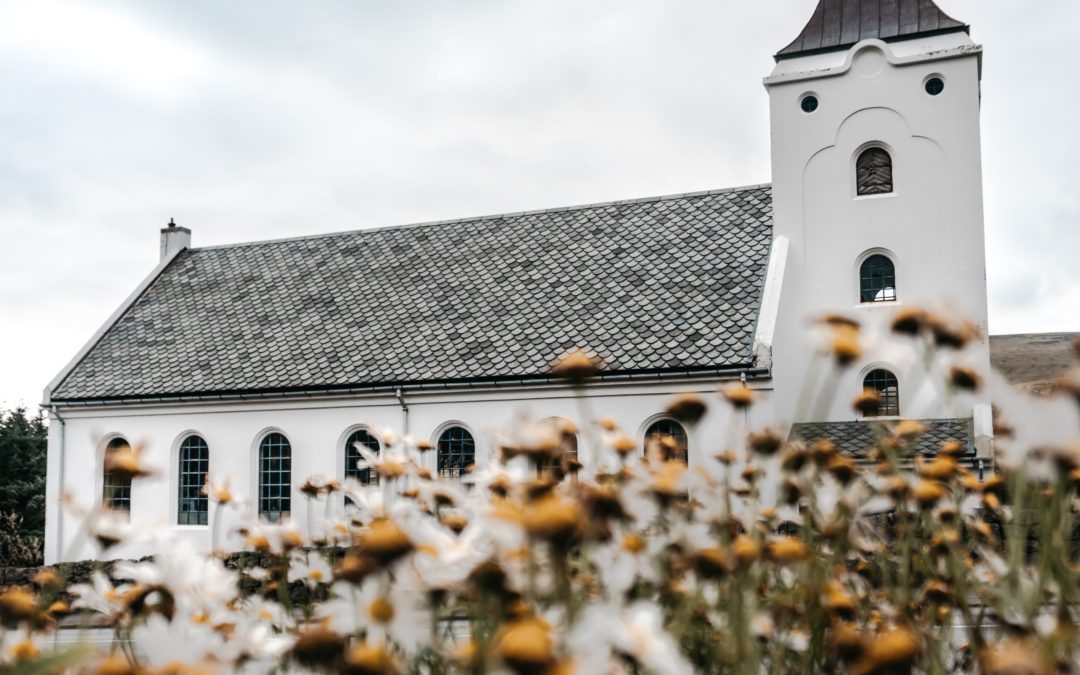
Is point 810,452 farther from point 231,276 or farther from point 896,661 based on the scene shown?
point 231,276

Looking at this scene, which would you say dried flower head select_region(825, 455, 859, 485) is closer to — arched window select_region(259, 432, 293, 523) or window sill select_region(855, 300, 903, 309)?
window sill select_region(855, 300, 903, 309)

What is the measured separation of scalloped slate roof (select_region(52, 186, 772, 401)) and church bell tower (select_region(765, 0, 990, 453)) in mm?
1324

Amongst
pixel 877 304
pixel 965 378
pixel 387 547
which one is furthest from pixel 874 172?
pixel 387 547

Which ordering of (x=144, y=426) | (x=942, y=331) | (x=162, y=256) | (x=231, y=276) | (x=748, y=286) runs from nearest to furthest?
1. (x=942, y=331)
2. (x=748, y=286)
3. (x=144, y=426)
4. (x=231, y=276)
5. (x=162, y=256)

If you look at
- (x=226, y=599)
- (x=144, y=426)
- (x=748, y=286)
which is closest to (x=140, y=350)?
(x=144, y=426)

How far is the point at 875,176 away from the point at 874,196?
1.60 ft

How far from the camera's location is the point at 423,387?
1977 cm

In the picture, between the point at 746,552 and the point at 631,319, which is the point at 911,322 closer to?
the point at 746,552

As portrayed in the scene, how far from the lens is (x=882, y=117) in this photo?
19.8 metres

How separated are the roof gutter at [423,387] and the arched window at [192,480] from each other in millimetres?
1137

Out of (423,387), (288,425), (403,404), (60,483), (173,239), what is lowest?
(60,483)

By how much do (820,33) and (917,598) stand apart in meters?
20.0

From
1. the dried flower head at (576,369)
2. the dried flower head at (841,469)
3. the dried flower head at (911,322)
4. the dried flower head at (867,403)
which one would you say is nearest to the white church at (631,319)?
the dried flower head at (867,403)

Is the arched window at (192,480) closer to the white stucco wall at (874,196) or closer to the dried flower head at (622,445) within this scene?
the white stucco wall at (874,196)
